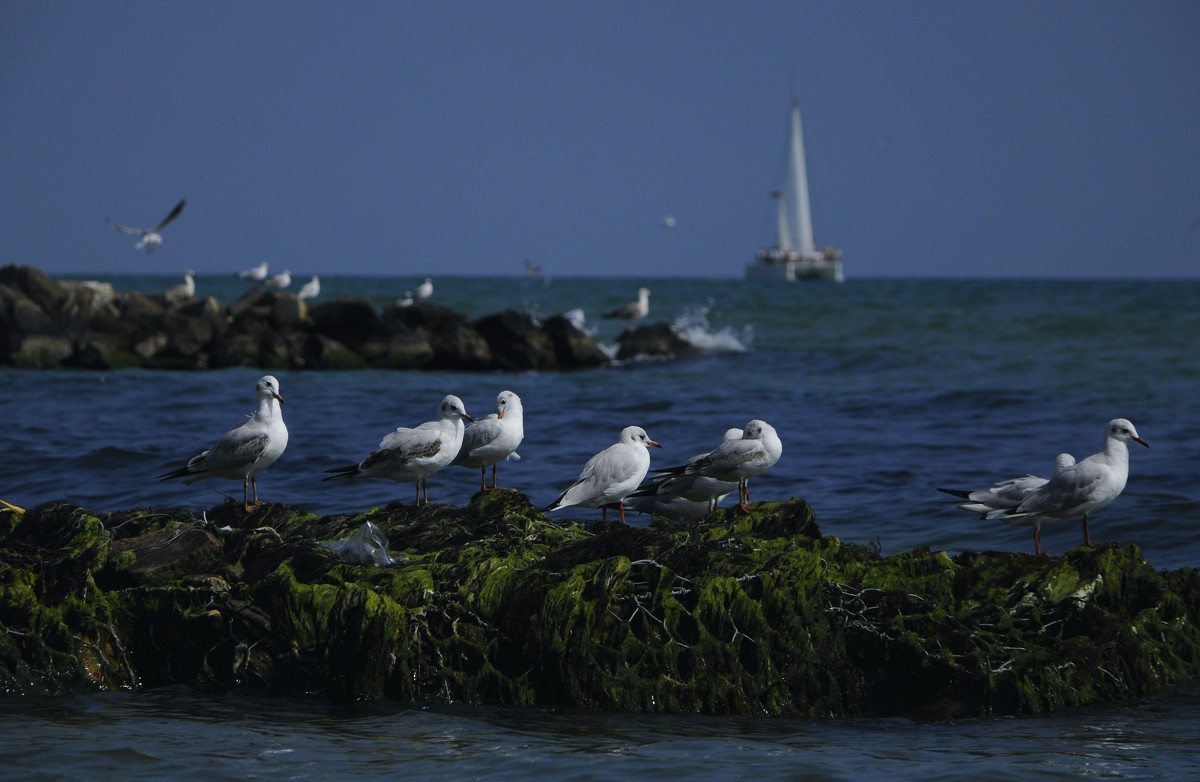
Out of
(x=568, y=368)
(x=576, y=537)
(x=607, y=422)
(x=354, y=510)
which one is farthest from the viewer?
(x=568, y=368)

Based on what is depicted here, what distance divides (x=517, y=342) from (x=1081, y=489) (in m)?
19.7

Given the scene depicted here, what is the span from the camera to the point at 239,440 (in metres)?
8.51

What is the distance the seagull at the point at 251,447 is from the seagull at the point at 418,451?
436 mm

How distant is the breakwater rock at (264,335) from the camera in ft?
83.6

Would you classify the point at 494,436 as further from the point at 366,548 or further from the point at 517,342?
the point at 517,342

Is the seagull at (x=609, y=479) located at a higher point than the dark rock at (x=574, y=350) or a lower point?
lower

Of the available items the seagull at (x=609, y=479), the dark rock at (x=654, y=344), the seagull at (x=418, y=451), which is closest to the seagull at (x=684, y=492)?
the seagull at (x=609, y=479)

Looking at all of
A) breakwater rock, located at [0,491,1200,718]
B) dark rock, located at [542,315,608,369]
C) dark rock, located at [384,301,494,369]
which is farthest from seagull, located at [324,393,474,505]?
dark rock, located at [542,315,608,369]

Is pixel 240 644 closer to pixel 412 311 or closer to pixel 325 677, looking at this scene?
pixel 325 677

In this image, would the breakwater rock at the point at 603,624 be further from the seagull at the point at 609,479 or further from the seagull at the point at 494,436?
the seagull at the point at 494,436

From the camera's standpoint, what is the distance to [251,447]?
852cm

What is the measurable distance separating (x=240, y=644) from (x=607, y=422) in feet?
35.1

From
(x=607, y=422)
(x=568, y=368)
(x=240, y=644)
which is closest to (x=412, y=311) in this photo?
(x=568, y=368)

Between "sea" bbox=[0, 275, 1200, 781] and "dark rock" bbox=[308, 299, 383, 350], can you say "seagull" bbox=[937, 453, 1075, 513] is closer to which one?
"sea" bbox=[0, 275, 1200, 781]
